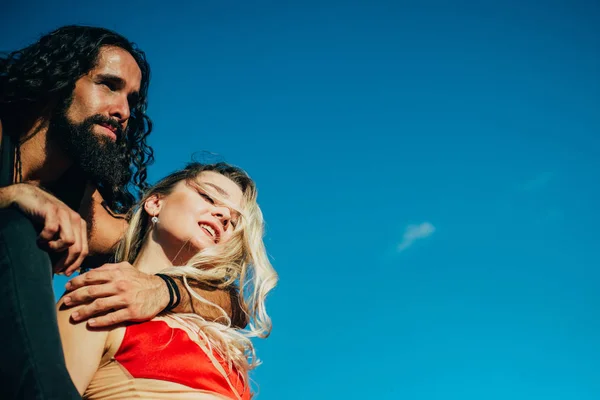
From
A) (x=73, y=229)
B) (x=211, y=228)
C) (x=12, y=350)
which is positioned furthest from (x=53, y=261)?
(x=211, y=228)

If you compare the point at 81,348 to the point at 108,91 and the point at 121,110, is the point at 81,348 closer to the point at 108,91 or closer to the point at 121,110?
the point at 121,110

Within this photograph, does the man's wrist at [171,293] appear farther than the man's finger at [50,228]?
Yes

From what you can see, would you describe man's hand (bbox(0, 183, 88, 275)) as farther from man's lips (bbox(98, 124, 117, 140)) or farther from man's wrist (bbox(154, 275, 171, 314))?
man's lips (bbox(98, 124, 117, 140))

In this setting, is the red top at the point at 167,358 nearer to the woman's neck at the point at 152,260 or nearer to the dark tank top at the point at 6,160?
the woman's neck at the point at 152,260

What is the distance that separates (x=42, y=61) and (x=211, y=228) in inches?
112

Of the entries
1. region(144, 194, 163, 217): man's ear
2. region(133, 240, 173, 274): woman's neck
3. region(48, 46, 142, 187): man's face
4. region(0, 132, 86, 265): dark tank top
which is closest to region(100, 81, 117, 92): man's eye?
region(48, 46, 142, 187): man's face

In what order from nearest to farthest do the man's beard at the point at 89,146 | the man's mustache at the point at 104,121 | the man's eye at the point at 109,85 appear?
the man's beard at the point at 89,146
the man's mustache at the point at 104,121
the man's eye at the point at 109,85

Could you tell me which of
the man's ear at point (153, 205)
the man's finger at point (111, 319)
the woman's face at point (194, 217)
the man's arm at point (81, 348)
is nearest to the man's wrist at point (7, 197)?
the man's arm at point (81, 348)

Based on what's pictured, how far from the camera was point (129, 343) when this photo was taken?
3.33 metres

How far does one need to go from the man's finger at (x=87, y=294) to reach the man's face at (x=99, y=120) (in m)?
2.37

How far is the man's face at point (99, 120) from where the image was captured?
538 cm

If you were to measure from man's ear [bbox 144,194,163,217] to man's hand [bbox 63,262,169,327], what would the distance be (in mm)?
1455

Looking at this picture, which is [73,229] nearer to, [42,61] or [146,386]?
[146,386]

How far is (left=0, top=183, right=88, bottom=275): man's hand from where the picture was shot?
3.05m
